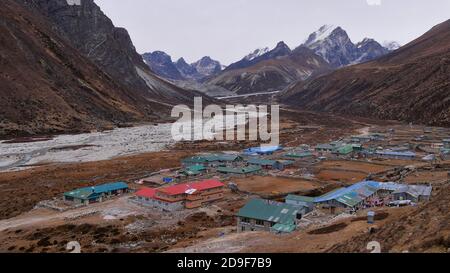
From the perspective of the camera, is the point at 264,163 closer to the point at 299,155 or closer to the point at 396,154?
the point at 299,155

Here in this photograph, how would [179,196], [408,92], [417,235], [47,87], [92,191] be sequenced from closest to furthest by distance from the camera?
[417,235] → [179,196] → [92,191] → [47,87] → [408,92]

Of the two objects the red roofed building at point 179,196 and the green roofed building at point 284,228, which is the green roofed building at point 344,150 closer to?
the red roofed building at point 179,196

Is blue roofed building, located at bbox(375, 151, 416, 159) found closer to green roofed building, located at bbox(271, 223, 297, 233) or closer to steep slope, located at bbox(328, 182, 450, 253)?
green roofed building, located at bbox(271, 223, 297, 233)

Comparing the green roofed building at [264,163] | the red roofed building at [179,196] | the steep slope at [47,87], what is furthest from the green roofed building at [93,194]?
the steep slope at [47,87]

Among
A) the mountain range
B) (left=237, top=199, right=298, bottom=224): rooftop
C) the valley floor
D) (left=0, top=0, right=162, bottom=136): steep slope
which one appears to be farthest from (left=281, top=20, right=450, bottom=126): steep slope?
(left=237, top=199, right=298, bottom=224): rooftop

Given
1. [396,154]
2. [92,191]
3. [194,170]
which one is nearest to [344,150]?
[396,154]
